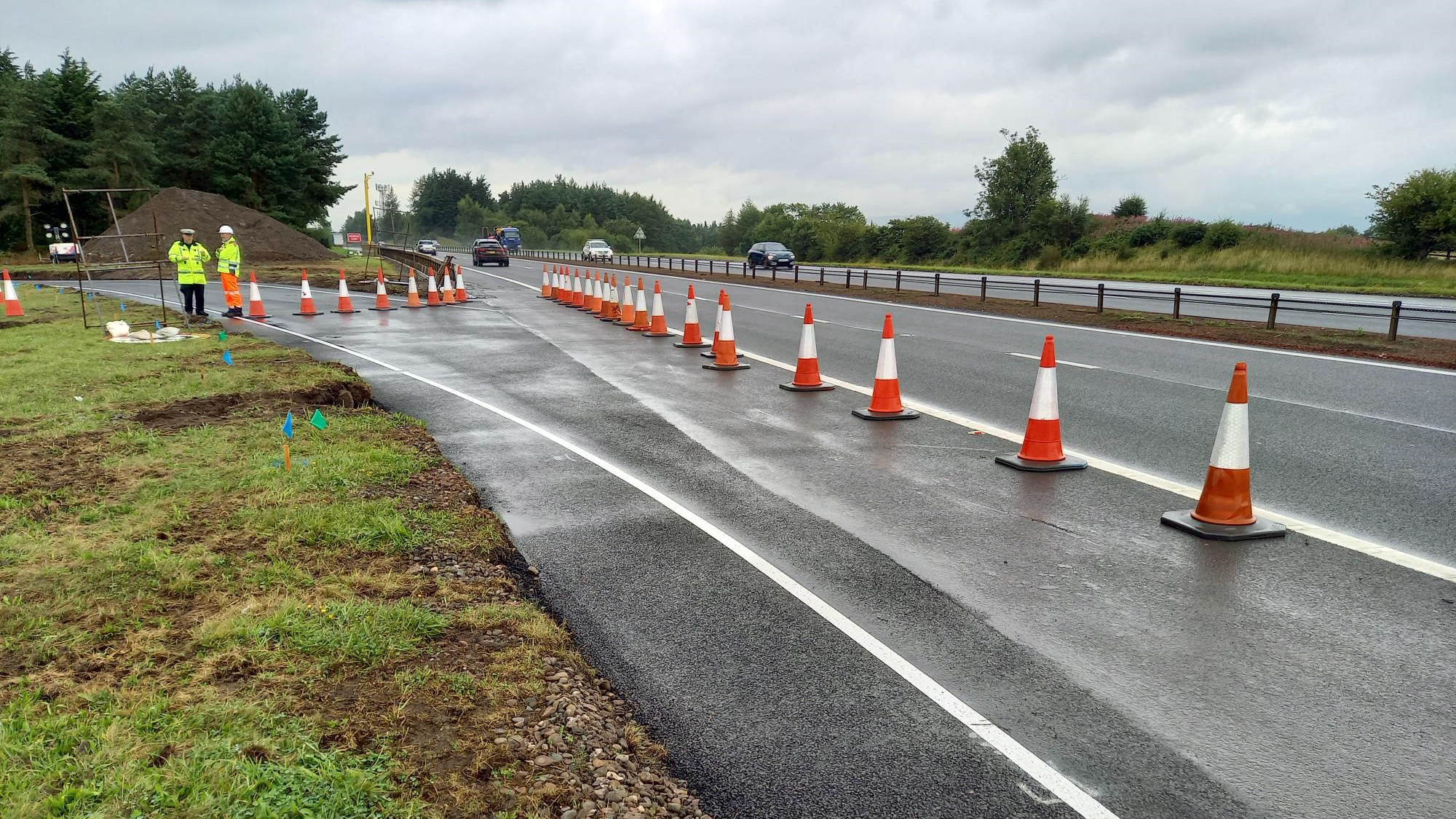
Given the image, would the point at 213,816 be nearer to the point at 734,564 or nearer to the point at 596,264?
the point at 734,564

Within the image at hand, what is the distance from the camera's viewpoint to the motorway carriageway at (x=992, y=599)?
332 centimetres

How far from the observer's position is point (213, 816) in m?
2.80

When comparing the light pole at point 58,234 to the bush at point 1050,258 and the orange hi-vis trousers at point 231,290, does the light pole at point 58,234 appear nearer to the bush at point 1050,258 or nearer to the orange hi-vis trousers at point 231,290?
the orange hi-vis trousers at point 231,290

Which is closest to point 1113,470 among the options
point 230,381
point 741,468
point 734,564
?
point 741,468

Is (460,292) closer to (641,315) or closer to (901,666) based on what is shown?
(641,315)

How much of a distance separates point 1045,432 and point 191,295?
17897mm

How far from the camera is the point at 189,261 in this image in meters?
18.2

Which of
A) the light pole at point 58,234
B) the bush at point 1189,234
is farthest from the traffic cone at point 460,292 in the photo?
the light pole at point 58,234

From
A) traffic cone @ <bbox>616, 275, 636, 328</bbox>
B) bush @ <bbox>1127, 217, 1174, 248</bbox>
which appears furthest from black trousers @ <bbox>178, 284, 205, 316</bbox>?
bush @ <bbox>1127, 217, 1174, 248</bbox>

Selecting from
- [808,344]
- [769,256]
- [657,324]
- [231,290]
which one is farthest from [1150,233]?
[231,290]

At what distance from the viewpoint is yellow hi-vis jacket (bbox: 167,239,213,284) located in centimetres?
1811

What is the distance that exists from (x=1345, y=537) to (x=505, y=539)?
17.4ft

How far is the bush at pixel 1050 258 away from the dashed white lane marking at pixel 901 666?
4733cm

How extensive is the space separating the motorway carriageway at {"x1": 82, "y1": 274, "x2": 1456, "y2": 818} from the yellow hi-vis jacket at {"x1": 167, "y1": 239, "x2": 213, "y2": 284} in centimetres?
986
